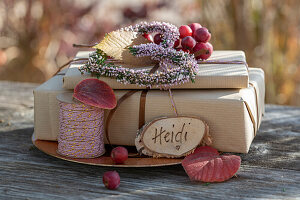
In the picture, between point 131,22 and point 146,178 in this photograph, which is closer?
point 146,178

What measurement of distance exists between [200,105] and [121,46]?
0.33 metres

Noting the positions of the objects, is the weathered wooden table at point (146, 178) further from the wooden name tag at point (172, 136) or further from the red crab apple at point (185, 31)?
the red crab apple at point (185, 31)

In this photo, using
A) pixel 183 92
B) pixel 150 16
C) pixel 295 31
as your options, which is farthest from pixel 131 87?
pixel 150 16

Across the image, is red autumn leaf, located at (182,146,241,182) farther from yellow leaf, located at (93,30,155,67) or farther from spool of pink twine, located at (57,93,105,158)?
yellow leaf, located at (93,30,155,67)

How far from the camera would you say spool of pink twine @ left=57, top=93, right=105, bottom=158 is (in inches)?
49.4

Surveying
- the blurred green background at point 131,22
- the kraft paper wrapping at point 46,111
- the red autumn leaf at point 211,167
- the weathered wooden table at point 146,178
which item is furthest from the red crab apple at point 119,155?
the blurred green background at point 131,22

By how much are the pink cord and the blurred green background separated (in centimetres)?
184

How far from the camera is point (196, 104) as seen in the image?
1283mm

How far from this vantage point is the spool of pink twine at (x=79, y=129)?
1.26 metres

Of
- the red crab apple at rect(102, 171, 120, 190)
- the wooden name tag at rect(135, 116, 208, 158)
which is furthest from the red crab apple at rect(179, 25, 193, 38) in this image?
the red crab apple at rect(102, 171, 120, 190)

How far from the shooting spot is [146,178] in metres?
1.23

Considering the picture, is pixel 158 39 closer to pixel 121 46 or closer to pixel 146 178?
pixel 121 46

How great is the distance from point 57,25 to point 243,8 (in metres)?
1.53

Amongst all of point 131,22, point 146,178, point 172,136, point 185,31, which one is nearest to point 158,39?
point 185,31
